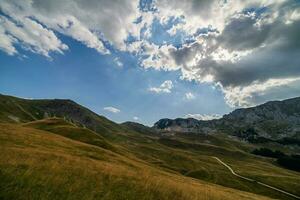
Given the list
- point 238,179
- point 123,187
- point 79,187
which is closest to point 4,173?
point 79,187

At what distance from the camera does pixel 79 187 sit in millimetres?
19781

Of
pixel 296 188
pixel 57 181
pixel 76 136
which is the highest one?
pixel 76 136

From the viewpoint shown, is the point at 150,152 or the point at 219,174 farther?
the point at 150,152

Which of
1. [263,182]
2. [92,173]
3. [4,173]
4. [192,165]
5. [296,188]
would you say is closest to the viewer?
[4,173]

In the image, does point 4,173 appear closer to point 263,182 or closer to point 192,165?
point 263,182

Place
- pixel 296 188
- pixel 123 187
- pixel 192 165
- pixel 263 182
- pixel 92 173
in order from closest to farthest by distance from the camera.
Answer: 1. pixel 123 187
2. pixel 92 173
3. pixel 296 188
4. pixel 263 182
5. pixel 192 165

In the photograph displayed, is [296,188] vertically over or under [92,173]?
under

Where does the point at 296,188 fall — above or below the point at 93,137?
below

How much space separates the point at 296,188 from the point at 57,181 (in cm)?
10381

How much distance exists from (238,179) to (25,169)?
337ft

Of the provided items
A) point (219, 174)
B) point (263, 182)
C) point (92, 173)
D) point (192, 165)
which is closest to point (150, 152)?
point (192, 165)

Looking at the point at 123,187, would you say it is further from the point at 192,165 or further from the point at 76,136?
the point at 192,165

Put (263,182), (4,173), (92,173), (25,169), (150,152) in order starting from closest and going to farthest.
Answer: (4,173), (25,169), (92,173), (263,182), (150,152)

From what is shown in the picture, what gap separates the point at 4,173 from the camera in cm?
1877
